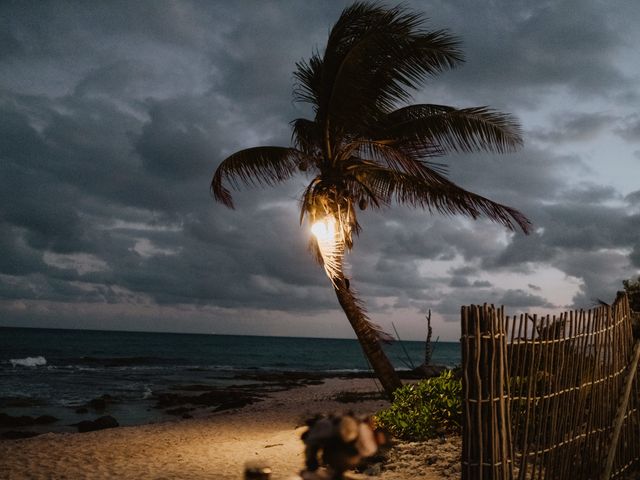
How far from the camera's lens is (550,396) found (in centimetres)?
439

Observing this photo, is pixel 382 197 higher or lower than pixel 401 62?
lower

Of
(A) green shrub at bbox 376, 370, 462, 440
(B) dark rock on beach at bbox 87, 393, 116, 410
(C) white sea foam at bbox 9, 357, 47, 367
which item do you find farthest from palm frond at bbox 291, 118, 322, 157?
(C) white sea foam at bbox 9, 357, 47, 367

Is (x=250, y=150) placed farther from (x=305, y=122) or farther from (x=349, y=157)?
(x=349, y=157)

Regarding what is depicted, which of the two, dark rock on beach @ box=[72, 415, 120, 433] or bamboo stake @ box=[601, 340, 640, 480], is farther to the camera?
dark rock on beach @ box=[72, 415, 120, 433]

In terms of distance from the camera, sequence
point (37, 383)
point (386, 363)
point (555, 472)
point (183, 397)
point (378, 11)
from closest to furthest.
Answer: point (555, 472) → point (378, 11) → point (386, 363) → point (183, 397) → point (37, 383)

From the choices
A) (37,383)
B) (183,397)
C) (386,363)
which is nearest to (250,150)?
(386,363)

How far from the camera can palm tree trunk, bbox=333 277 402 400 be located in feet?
28.1

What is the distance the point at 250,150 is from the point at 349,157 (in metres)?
2.08

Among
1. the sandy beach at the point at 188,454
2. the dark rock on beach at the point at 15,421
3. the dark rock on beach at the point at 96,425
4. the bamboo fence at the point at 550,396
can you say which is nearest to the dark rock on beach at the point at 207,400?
the dark rock on beach at the point at 96,425

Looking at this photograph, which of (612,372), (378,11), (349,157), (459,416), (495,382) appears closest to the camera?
(495,382)

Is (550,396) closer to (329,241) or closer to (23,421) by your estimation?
(329,241)

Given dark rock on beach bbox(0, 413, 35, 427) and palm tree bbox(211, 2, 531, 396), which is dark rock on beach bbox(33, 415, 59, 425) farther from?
palm tree bbox(211, 2, 531, 396)

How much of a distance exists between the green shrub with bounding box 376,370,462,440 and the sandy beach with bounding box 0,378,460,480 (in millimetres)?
277

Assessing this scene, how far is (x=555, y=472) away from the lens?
454 centimetres
